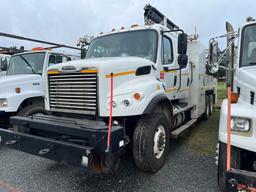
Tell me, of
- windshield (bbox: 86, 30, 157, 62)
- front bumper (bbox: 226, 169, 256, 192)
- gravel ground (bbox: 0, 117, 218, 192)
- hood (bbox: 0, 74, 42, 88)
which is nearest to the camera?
front bumper (bbox: 226, 169, 256, 192)

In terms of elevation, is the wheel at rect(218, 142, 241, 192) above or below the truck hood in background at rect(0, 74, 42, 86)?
below

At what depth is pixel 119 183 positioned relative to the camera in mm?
3414

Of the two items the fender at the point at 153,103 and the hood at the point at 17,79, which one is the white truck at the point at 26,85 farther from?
the fender at the point at 153,103

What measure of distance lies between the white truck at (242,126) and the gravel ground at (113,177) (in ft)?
2.48

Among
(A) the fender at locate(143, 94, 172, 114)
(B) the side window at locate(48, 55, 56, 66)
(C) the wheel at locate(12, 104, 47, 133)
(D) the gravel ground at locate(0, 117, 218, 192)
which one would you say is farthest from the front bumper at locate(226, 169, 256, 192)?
(B) the side window at locate(48, 55, 56, 66)

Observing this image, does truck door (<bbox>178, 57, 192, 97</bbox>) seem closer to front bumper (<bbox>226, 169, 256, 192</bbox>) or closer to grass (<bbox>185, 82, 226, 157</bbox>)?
grass (<bbox>185, 82, 226, 157</bbox>)

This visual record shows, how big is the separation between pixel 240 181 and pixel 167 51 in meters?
3.08

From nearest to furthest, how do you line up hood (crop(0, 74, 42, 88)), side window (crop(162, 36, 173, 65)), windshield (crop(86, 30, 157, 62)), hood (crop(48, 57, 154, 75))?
hood (crop(48, 57, 154, 75)) → windshield (crop(86, 30, 157, 62)) → side window (crop(162, 36, 173, 65)) → hood (crop(0, 74, 42, 88))

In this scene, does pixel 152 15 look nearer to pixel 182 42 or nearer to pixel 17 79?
pixel 182 42

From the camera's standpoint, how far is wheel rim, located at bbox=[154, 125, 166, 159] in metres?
3.51

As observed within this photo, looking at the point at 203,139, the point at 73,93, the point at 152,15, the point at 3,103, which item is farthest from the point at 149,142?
the point at 152,15

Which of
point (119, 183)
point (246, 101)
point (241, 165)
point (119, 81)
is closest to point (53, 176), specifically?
point (119, 183)

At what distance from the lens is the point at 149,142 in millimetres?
3199

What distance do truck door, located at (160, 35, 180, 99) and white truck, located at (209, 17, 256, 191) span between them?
1319mm
